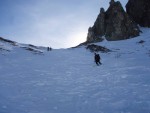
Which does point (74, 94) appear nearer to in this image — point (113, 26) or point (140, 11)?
point (113, 26)

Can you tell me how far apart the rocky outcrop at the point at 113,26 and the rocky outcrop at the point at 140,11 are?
6.89m

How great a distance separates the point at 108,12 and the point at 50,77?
50.3 meters

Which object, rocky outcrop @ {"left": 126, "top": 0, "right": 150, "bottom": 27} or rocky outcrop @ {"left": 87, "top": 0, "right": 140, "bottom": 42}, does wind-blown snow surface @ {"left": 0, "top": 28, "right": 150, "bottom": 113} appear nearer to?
rocky outcrop @ {"left": 87, "top": 0, "right": 140, "bottom": 42}

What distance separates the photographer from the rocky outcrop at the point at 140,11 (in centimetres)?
7069

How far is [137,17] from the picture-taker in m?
73.8

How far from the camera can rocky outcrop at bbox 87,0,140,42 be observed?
59.9 metres

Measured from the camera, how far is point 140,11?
73500 mm

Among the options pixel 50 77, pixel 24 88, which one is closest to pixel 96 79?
pixel 50 77

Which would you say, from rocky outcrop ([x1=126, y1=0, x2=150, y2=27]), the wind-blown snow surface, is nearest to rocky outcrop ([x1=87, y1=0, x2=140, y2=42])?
rocky outcrop ([x1=126, y1=0, x2=150, y2=27])

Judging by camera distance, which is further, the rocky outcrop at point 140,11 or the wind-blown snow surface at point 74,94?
the rocky outcrop at point 140,11

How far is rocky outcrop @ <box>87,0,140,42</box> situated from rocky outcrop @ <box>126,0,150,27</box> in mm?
6887

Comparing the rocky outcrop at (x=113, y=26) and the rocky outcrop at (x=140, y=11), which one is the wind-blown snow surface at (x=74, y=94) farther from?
the rocky outcrop at (x=140, y=11)

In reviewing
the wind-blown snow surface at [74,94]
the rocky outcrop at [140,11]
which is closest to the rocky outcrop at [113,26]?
the rocky outcrop at [140,11]

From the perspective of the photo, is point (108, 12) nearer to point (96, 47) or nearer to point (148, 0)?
point (148, 0)
